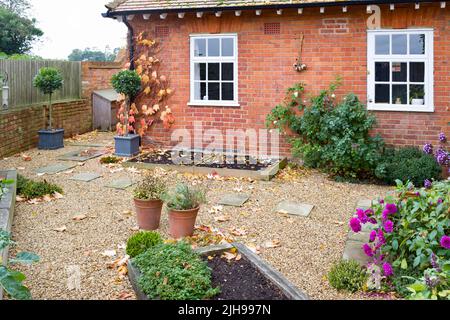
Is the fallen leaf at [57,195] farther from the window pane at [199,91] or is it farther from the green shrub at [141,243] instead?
the window pane at [199,91]

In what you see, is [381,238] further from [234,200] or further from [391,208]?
[234,200]

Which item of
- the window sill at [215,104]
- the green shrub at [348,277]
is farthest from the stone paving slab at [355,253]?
the window sill at [215,104]

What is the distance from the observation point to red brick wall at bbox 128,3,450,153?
30.6ft

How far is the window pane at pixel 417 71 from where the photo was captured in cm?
947

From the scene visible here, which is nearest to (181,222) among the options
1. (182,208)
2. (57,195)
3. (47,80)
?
(182,208)

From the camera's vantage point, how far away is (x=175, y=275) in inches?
155

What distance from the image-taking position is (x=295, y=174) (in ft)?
31.5

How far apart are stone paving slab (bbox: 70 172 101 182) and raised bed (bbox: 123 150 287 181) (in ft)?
2.90

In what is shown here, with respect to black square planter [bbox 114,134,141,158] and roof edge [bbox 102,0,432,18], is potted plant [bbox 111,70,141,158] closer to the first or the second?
black square planter [bbox 114,134,141,158]

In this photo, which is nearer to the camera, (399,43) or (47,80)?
(399,43)

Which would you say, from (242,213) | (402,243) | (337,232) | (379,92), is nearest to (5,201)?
(242,213)

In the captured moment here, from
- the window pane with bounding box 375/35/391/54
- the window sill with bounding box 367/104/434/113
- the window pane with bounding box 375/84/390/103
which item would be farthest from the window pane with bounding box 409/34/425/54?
the window sill with bounding box 367/104/434/113

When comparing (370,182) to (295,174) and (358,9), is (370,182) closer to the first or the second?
(295,174)

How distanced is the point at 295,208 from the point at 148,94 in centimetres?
577
